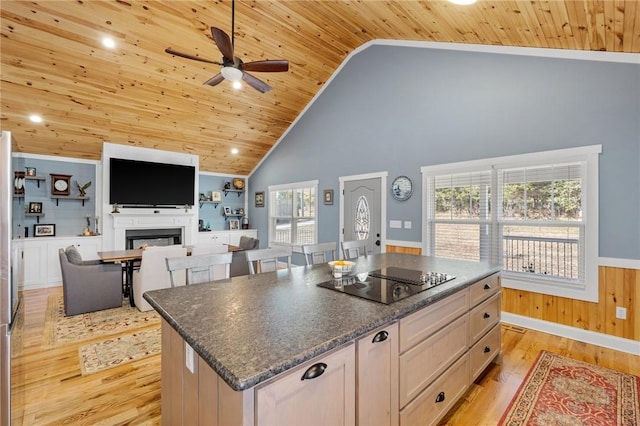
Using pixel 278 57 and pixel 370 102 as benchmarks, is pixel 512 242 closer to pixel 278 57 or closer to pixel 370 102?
pixel 370 102

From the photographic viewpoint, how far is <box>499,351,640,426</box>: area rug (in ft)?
6.76

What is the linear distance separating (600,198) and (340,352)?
11.6 feet

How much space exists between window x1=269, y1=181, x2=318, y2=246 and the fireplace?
7.20ft

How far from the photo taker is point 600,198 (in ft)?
10.3

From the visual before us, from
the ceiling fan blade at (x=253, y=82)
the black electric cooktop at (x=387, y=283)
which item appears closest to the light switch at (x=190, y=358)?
the black electric cooktop at (x=387, y=283)

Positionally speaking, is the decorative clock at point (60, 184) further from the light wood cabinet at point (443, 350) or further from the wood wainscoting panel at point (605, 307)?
the wood wainscoting panel at point (605, 307)

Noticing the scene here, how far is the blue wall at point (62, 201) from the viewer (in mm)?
5656

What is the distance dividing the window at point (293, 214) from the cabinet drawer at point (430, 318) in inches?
175

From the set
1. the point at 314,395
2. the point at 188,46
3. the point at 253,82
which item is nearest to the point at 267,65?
the point at 253,82

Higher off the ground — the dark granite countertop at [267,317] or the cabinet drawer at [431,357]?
the dark granite countertop at [267,317]

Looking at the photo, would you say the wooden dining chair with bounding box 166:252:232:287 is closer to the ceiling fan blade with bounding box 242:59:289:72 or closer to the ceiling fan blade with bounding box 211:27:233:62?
the ceiling fan blade with bounding box 211:27:233:62

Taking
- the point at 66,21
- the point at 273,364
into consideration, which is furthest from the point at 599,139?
the point at 66,21

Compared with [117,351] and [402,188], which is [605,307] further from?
[117,351]

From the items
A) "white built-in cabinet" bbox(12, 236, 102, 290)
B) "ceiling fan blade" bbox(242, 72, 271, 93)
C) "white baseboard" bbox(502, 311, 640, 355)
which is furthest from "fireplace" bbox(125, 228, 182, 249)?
"white baseboard" bbox(502, 311, 640, 355)
